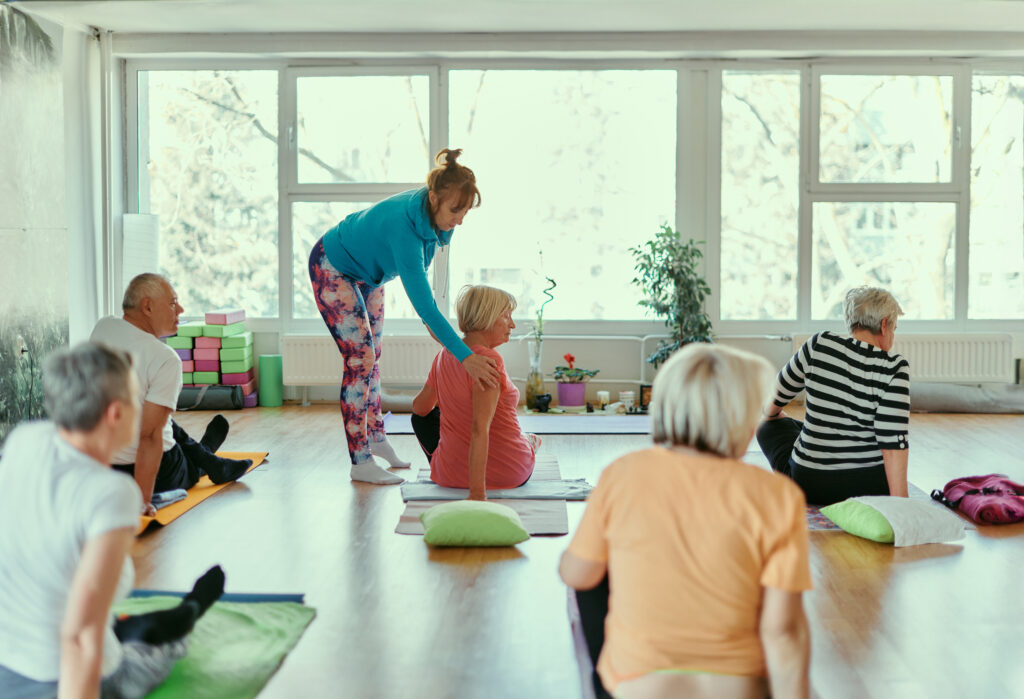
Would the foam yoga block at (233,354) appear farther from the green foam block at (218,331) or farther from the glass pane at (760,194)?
the glass pane at (760,194)

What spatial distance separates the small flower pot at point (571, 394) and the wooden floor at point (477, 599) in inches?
101

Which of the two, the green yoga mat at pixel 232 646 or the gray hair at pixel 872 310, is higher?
the gray hair at pixel 872 310

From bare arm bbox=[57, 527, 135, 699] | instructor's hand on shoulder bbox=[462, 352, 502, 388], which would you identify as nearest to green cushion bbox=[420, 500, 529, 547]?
instructor's hand on shoulder bbox=[462, 352, 502, 388]

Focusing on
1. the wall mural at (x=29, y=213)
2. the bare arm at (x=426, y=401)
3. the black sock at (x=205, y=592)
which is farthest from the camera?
the wall mural at (x=29, y=213)

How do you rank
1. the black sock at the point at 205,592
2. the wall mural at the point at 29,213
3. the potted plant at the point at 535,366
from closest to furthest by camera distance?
the black sock at the point at 205,592 → the wall mural at the point at 29,213 → the potted plant at the point at 535,366

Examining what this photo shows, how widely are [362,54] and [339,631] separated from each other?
5.01 metres

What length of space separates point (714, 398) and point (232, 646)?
4.78 feet

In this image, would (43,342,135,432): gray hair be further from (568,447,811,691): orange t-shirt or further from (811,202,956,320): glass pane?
(811,202,956,320): glass pane

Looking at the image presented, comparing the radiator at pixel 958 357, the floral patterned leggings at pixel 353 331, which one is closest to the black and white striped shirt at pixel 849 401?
the floral patterned leggings at pixel 353 331

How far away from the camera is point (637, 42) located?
22.2 feet

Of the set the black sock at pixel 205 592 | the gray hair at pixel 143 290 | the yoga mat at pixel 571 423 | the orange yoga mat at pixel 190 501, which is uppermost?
the gray hair at pixel 143 290

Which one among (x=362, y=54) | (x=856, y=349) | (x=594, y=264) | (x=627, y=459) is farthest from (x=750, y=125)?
(x=627, y=459)

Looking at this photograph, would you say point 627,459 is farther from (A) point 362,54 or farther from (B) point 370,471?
(A) point 362,54

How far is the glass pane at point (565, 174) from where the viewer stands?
7.05 meters
